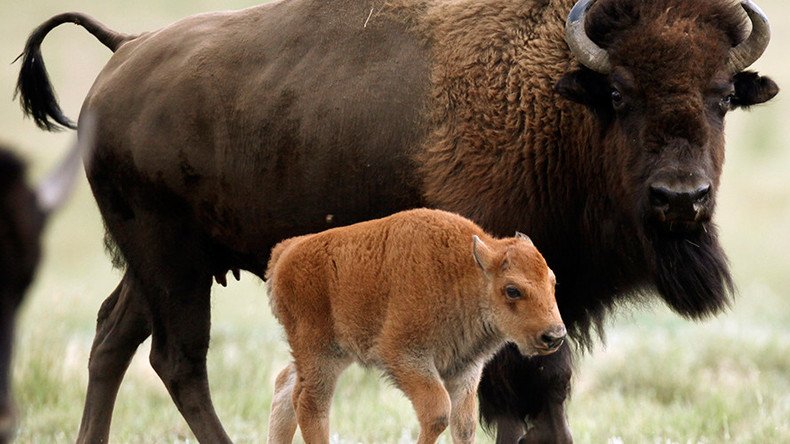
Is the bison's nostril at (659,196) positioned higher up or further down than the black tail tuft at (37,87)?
higher up

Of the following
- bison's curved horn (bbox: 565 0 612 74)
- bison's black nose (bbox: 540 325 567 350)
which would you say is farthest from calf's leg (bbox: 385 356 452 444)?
bison's curved horn (bbox: 565 0 612 74)

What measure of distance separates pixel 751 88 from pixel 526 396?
1810 millimetres

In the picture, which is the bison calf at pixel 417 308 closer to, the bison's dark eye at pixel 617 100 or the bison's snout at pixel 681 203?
the bison's snout at pixel 681 203

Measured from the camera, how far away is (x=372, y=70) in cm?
693

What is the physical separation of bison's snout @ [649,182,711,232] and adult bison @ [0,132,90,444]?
260 cm

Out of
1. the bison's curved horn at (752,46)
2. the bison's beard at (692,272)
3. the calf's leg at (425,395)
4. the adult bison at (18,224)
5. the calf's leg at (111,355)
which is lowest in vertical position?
the calf's leg at (111,355)

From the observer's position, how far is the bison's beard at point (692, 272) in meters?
6.20

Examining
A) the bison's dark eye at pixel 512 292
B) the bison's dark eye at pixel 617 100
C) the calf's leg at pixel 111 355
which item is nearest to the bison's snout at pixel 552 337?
the bison's dark eye at pixel 512 292

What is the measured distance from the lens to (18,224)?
4.43 metres

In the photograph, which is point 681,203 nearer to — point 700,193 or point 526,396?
point 700,193

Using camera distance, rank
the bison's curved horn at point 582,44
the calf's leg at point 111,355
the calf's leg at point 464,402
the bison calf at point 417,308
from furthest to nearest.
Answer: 1. the calf's leg at point 111,355
2. the bison's curved horn at point 582,44
3. the calf's leg at point 464,402
4. the bison calf at point 417,308

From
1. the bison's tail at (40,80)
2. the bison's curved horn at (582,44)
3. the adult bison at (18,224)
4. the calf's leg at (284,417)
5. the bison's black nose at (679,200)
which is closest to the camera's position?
the adult bison at (18,224)

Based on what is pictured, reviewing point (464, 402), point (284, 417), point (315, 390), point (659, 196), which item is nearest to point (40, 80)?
point (284, 417)

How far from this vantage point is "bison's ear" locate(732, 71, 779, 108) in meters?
6.37
